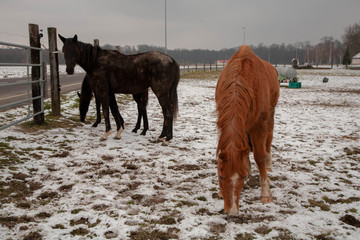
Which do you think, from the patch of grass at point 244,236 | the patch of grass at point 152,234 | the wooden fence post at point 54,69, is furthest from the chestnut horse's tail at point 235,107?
the wooden fence post at point 54,69

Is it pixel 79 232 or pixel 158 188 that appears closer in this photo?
pixel 79 232

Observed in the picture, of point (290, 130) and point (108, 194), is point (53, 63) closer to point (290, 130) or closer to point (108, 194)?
point (108, 194)

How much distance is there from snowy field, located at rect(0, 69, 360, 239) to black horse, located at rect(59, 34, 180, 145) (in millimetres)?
944

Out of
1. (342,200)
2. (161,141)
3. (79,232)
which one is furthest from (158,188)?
(342,200)

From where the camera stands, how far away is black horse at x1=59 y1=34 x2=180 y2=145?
5.68 m

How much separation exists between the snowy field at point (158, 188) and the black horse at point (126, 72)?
3.10 feet

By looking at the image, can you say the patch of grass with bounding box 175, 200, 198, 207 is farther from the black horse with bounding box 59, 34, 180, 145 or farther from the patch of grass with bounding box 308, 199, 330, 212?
the black horse with bounding box 59, 34, 180, 145

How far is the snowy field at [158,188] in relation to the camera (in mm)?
2648

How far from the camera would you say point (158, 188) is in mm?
Result: 3594

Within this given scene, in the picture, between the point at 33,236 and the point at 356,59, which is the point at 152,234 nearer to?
the point at 33,236

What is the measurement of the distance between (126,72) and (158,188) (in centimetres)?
319

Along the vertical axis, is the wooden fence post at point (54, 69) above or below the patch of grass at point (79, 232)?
above

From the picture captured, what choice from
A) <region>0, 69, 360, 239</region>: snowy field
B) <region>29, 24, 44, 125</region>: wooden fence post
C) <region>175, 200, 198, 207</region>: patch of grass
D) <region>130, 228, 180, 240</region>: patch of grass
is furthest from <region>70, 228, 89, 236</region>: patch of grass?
<region>29, 24, 44, 125</region>: wooden fence post

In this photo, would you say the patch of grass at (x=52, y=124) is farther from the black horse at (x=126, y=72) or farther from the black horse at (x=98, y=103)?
the black horse at (x=126, y=72)
